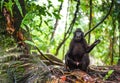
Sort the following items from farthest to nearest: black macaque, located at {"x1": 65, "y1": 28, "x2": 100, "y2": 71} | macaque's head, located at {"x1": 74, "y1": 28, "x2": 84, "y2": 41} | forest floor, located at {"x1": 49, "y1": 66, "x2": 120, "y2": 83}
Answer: macaque's head, located at {"x1": 74, "y1": 28, "x2": 84, "y2": 41} < black macaque, located at {"x1": 65, "y1": 28, "x2": 100, "y2": 71} < forest floor, located at {"x1": 49, "y1": 66, "x2": 120, "y2": 83}

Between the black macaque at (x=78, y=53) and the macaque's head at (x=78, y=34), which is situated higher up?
the macaque's head at (x=78, y=34)

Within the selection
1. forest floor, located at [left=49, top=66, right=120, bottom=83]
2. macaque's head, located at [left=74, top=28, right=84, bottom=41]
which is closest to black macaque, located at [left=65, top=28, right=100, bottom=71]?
macaque's head, located at [left=74, top=28, right=84, bottom=41]

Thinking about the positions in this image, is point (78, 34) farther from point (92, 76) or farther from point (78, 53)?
point (92, 76)

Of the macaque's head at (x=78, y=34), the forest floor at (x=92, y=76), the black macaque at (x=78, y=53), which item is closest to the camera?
the forest floor at (x=92, y=76)

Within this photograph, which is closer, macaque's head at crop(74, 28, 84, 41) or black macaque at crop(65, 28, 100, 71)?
black macaque at crop(65, 28, 100, 71)

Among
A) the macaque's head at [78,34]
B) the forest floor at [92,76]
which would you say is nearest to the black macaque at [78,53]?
the macaque's head at [78,34]

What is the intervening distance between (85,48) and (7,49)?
1.49 meters

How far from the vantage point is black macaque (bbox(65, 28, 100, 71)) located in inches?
185

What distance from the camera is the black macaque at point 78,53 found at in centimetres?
470

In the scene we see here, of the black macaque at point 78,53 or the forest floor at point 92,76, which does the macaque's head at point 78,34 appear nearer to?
the black macaque at point 78,53

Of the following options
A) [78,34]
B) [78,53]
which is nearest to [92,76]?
[78,53]

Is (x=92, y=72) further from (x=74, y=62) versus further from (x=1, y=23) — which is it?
(x=1, y=23)

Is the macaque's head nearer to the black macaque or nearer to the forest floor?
the black macaque

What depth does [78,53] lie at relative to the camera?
194 inches
